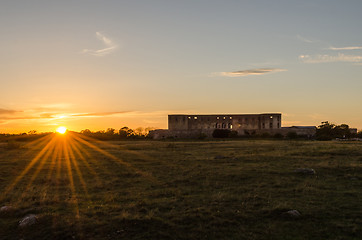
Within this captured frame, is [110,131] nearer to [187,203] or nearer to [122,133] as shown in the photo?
[122,133]

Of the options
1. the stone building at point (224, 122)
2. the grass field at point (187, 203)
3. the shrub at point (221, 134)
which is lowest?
the grass field at point (187, 203)

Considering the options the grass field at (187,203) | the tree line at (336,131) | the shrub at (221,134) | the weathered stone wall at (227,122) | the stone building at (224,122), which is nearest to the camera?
the grass field at (187,203)

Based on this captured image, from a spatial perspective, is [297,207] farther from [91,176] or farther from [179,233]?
[91,176]

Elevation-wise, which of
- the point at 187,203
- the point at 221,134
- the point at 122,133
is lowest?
the point at 187,203

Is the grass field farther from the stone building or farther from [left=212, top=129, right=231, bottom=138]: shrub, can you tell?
the stone building

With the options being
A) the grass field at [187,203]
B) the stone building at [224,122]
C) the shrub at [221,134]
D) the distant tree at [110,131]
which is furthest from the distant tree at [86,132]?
the grass field at [187,203]

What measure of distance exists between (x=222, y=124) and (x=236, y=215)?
87.7 meters

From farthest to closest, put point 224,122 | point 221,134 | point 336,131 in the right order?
point 224,122 → point 221,134 → point 336,131

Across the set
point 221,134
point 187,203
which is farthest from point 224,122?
point 187,203

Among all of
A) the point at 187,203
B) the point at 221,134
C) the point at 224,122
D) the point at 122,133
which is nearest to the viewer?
the point at 187,203

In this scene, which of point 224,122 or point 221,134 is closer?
point 221,134

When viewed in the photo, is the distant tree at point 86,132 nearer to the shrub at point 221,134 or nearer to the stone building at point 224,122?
the stone building at point 224,122

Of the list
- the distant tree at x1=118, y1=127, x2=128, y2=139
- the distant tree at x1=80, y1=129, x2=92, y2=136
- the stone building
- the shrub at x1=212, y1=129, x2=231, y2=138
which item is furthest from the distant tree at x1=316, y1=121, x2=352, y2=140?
the distant tree at x1=80, y1=129, x2=92, y2=136

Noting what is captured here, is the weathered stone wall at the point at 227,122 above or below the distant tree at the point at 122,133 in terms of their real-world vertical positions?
above
